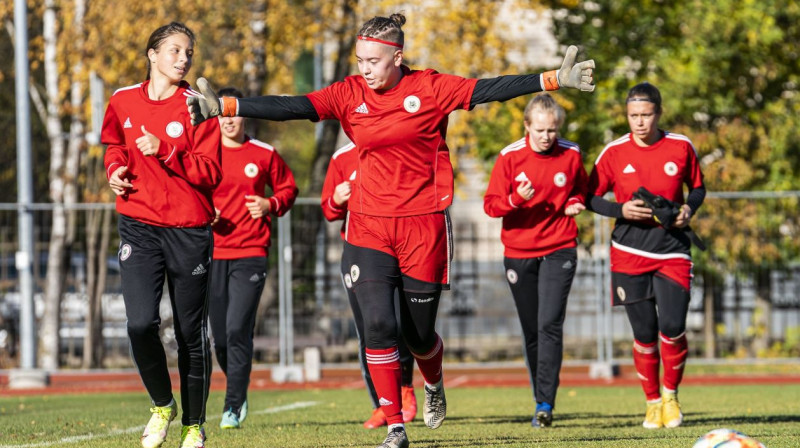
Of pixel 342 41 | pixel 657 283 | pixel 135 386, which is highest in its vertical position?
pixel 342 41

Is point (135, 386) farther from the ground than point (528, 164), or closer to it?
closer to it

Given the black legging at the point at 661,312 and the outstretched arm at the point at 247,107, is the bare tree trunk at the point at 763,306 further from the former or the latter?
the outstretched arm at the point at 247,107

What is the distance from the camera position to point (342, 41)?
67.7 ft

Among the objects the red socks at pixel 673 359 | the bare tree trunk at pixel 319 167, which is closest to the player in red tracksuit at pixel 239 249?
the red socks at pixel 673 359

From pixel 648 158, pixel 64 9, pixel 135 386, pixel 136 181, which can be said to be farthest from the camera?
pixel 64 9

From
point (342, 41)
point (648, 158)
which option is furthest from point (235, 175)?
point (342, 41)

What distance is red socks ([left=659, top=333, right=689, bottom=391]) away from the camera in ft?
29.8

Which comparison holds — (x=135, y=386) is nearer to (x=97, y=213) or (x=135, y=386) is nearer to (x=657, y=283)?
(x=97, y=213)

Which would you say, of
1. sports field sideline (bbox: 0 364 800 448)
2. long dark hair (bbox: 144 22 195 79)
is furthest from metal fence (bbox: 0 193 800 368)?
long dark hair (bbox: 144 22 195 79)

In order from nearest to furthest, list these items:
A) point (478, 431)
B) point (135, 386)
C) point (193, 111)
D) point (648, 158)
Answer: point (193, 111) < point (478, 431) < point (648, 158) < point (135, 386)

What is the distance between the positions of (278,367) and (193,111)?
10187 millimetres

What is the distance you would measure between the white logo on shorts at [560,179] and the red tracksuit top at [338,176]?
4.73 feet

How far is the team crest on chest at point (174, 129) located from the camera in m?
6.92

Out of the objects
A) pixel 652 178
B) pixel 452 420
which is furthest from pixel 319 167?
pixel 652 178
